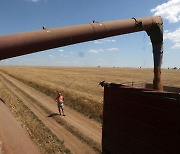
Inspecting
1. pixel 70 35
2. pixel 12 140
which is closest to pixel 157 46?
pixel 70 35

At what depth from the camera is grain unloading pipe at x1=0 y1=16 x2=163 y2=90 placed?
5.41 meters

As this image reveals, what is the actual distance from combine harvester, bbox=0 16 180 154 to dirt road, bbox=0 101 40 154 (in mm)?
3178

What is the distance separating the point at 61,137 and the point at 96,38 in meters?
7.16

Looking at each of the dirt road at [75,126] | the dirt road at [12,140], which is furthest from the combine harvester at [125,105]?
the dirt road at [75,126]

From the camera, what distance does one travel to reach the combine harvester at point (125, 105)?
5266 millimetres

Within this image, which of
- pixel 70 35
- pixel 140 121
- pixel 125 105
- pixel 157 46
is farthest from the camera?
pixel 157 46

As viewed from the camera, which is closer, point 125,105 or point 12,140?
point 125,105

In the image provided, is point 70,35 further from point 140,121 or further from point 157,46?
point 157,46

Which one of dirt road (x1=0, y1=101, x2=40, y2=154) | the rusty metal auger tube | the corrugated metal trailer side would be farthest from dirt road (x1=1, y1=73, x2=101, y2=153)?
the corrugated metal trailer side

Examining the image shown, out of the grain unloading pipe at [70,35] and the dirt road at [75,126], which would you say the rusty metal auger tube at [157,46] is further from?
the dirt road at [75,126]

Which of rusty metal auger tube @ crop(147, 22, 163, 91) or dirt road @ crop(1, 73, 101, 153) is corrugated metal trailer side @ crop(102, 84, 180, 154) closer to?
rusty metal auger tube @ crop(147, 22, 163, 91)

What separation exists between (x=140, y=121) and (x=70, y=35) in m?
2.44

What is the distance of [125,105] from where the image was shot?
261 inches

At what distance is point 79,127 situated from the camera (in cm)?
1498
